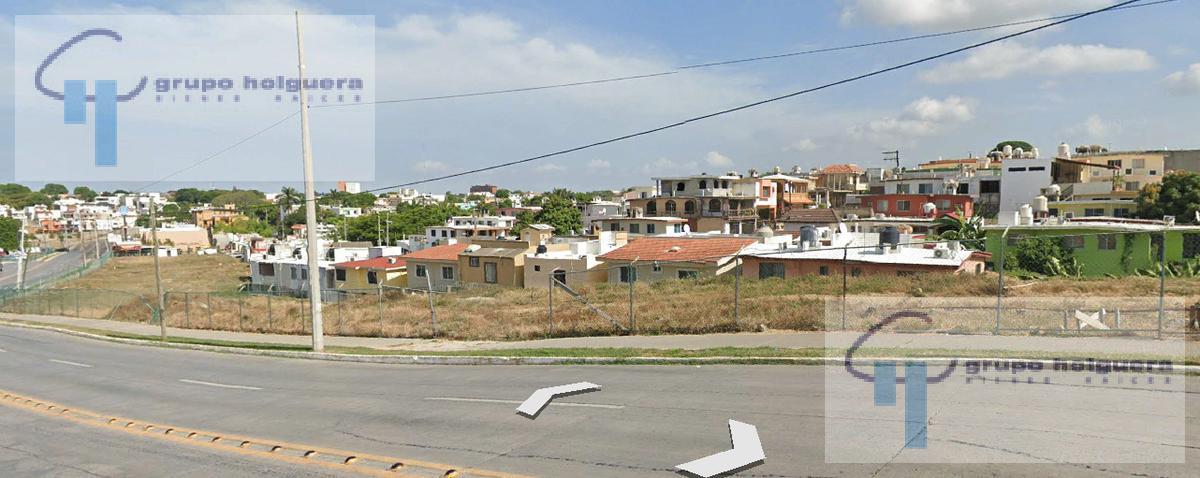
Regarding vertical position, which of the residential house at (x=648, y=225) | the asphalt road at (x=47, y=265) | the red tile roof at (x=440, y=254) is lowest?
the asphalt road at (x=47, y=265)

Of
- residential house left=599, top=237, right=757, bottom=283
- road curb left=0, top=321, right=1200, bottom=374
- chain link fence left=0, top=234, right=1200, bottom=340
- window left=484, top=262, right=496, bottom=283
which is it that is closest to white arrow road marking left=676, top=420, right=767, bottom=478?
road curb left=0, top=321, right=1200, bottom=374

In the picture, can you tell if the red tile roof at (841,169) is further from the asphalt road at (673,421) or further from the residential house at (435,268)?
the asphalt road at (673,421)

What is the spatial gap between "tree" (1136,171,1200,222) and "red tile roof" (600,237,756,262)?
38041 mm

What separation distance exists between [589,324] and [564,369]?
20.4ft

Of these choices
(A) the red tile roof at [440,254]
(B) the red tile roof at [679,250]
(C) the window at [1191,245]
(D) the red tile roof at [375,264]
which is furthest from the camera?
(D) the red tile roof at [375,264]

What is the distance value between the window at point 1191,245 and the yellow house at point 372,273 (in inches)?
1834

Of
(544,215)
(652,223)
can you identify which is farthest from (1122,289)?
(544,215)

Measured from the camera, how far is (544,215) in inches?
3873

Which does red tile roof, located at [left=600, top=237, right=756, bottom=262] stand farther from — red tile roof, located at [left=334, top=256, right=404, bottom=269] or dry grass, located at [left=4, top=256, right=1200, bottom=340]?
red tile roof, located at [left=334, top=256, right=404, bottom=269]

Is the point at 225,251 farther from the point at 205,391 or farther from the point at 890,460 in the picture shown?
the point at 890,460

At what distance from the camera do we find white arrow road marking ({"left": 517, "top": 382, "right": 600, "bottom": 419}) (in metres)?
13.0

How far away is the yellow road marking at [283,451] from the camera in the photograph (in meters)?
9.99

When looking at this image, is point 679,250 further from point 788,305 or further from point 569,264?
point 788,305

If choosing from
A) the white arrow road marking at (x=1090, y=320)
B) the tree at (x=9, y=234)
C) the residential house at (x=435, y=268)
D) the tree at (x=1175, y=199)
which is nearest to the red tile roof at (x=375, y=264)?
the residential house at (x=435, y=268)
